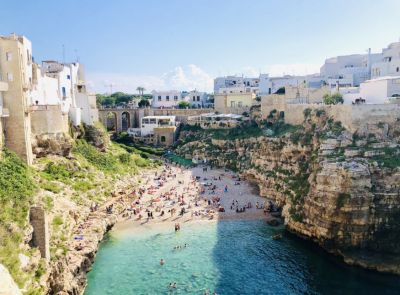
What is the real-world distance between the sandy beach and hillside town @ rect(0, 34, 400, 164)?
10156mm

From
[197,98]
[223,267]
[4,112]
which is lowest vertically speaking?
[223,267]

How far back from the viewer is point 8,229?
66.6ft

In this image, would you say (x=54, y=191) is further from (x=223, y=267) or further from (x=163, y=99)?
(x=163, y=99)

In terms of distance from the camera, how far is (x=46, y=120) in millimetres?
35656

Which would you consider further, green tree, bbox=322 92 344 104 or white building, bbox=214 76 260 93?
white building, bbox=214 76 260 93

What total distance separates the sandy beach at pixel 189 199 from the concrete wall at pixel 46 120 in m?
10.4

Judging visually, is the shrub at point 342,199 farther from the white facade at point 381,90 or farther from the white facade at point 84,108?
the white facade at point 84,108

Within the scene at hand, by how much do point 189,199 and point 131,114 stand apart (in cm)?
3636

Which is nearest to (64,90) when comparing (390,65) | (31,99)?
(31,99)

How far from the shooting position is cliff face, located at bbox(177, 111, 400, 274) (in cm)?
2573

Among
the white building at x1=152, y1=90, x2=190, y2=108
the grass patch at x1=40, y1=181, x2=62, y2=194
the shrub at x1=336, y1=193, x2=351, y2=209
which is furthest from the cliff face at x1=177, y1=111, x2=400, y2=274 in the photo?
the white building at x1=152, y1=90, x2=190, y2=108

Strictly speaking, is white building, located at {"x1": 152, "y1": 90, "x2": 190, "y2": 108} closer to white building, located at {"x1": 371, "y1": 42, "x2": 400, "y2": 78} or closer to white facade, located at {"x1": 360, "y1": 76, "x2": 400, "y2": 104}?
white building, located at {"x1": 371, "y1": 42, "x2": 400, "y2": 78}

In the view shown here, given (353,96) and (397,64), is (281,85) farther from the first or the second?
(353,96)

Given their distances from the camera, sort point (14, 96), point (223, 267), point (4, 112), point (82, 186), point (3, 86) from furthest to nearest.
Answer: point (82, 186), point (14, 96), point (4, 112), point (3, 86), point (223, 267)
